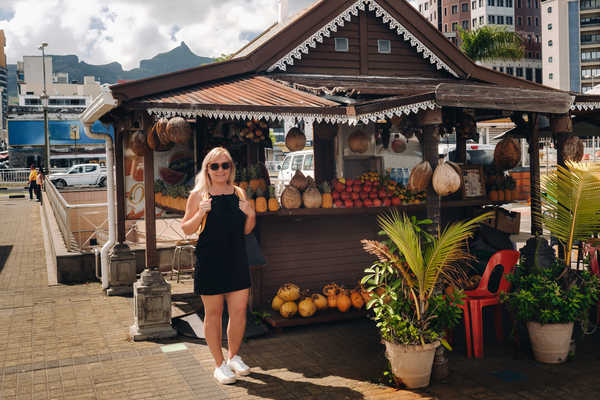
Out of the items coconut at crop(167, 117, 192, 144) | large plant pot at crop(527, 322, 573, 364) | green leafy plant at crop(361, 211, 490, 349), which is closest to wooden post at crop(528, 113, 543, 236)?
large plant pot at crop(527, 322, 573, 364)

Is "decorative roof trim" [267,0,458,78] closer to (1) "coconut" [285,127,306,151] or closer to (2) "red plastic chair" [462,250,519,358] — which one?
(1) "coconut" [285,127,306,151]

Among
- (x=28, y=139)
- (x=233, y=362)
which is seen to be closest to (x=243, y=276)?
(x=233, y=362)

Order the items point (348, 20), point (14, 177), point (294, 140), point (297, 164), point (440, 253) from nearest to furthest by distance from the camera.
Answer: point (440, 253), point (294, 140), point (348, 20), point (297, 164), point (14, 177)

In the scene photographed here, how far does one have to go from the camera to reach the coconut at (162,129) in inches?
281

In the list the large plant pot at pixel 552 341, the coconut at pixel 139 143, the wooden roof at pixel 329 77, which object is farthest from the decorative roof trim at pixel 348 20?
the large plant pot at pixel 552 341

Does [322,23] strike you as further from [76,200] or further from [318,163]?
[76,200]

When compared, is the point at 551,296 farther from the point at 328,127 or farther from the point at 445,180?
the point at 328,127

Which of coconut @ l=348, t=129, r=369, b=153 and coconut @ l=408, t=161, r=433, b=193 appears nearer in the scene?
coconut @ l=408, t=161, r=433, b=193

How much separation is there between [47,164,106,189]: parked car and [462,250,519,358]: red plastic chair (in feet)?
122

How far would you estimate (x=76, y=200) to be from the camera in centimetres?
2686

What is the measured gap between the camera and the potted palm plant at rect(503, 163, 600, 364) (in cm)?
582

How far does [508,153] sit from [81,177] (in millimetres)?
36751

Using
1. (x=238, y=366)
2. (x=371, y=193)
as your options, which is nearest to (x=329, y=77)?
(x=371, y=193)

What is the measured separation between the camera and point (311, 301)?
761cm
